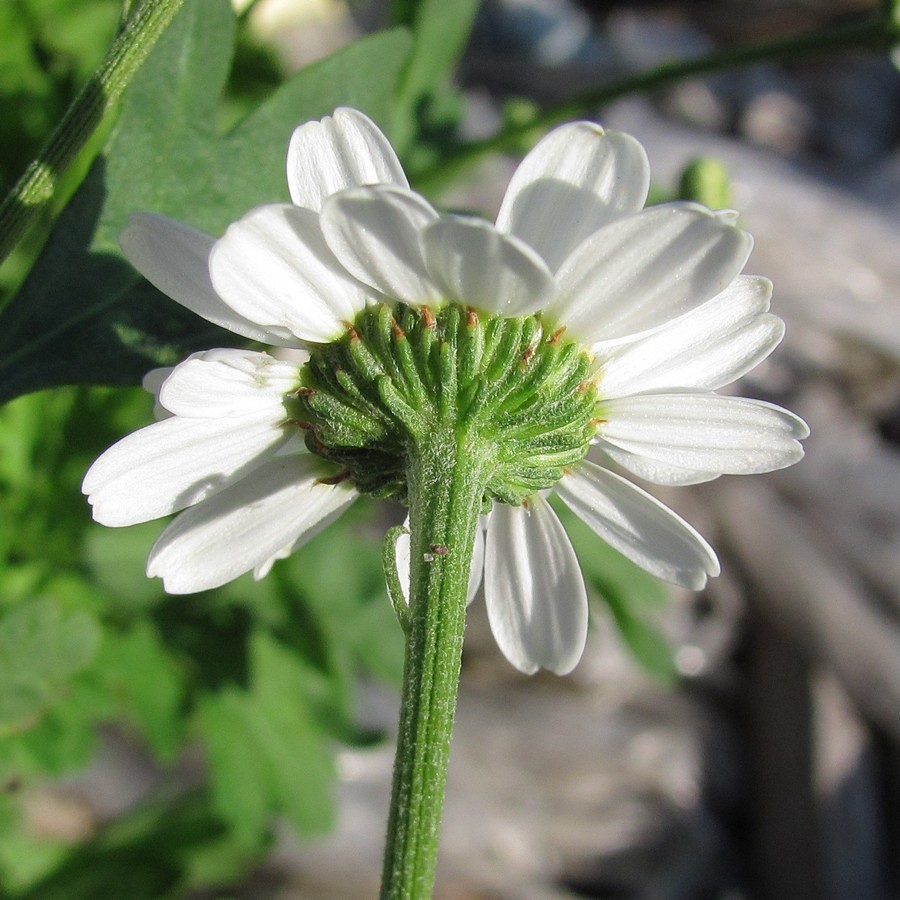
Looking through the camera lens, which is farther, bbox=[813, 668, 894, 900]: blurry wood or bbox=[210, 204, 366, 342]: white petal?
bbox=[813, 668, 894, 900]: blurry wood

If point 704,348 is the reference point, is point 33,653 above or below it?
below

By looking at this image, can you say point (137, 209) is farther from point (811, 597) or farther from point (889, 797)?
point (889, 797)

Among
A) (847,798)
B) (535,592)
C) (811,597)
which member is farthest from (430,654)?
(811,597)

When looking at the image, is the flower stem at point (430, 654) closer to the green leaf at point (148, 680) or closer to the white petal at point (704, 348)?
the white petal at point (704, 348)

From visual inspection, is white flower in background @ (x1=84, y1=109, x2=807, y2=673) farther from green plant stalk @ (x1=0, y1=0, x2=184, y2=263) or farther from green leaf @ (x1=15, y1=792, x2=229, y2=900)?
green leaf @ (x1=15, y1=792, x2=229, y2=900)

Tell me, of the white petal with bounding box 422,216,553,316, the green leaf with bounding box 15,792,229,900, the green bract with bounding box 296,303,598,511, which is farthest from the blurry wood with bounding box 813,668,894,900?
the white petal with bounding box 422,216,553,316

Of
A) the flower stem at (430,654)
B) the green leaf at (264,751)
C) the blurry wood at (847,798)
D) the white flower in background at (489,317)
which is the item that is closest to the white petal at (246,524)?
the white flower in background at (489,317)
